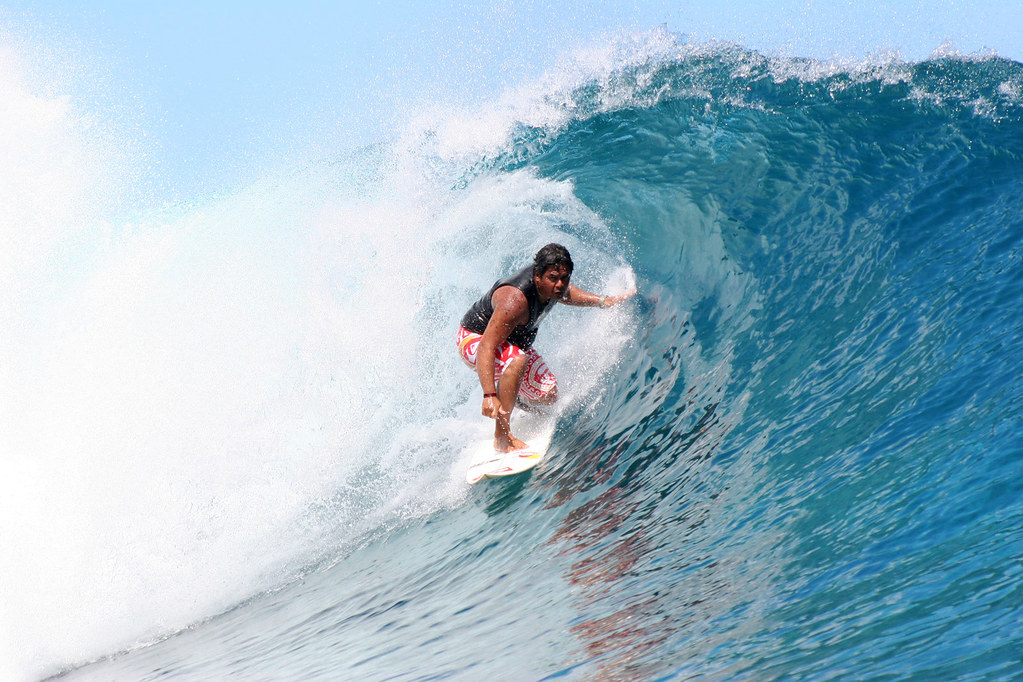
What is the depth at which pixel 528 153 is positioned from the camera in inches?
374

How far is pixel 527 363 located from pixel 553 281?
2.73ft

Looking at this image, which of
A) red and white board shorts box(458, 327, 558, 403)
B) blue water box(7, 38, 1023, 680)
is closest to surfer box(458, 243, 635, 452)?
red and white board shorts box(458, 327, 558, 403)

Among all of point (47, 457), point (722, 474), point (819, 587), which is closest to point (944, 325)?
point (722, 474)

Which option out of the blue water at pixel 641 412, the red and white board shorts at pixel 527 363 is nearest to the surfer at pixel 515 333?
the red and white board shorts at pixel 527 363

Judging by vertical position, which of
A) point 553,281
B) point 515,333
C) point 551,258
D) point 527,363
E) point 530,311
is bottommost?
point 527,363

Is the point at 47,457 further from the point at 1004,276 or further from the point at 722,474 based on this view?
the point at 1004,276

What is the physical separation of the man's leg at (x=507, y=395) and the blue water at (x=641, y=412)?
12.1 inches

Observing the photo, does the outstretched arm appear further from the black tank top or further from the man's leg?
the man's leg

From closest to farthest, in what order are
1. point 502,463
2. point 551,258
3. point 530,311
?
point 551,258 → point 530,311 → point 502,463

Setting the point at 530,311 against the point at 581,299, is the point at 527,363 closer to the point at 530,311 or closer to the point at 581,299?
the point at 530,311

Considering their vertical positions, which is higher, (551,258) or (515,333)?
(551,258)

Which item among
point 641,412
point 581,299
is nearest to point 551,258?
point 581,299

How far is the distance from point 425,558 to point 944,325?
357 cm

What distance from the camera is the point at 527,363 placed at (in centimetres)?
575
